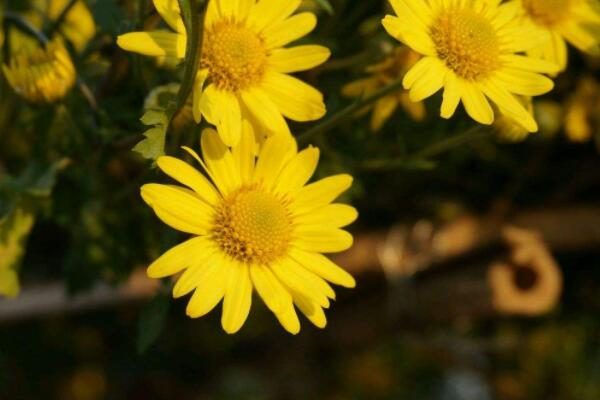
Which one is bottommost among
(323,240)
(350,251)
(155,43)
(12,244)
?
(350,251)

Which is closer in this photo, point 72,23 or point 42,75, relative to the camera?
point 42,75

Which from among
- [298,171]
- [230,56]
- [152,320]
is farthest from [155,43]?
[152,320]

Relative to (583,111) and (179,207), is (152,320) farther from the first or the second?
(583,111)

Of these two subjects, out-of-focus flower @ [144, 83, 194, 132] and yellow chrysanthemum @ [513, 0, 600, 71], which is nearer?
out-of-focus flower @ [144, 83, 194, 132]

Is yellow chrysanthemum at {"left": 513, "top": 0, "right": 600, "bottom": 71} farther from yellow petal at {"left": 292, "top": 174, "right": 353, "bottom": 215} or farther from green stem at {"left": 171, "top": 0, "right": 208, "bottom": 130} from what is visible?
green stem at {"left": 171, "top": 0, "right": 208, "bottom": 130}

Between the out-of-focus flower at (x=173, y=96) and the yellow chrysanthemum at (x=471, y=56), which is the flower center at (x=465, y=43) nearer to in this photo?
the yellow chrysanthemum at (x=471, y=56)

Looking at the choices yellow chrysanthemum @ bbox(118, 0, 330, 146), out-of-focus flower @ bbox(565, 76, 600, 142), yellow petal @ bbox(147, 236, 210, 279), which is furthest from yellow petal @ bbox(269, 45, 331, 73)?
out-of-focus flower @ bbox(565, 76, 600, 142)
